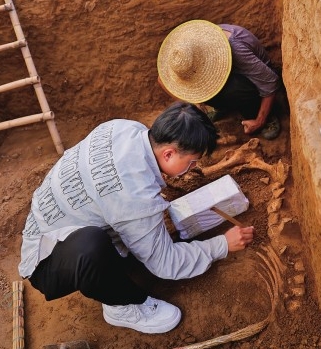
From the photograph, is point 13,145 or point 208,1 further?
point 13,145

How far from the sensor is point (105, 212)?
1955 mm

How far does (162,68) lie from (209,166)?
2.57ft

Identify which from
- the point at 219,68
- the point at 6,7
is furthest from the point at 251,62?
the point at 6,7

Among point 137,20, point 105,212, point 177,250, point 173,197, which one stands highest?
point 137,20

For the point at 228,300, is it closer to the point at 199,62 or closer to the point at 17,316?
the point at 17,316

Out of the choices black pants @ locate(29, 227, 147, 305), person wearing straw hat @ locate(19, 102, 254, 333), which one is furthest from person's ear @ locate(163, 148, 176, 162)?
black pants @ locate(29, 227, 147, 305)

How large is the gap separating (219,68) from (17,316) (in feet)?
6.58

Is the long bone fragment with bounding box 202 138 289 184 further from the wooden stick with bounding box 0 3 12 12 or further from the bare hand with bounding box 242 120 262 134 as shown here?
the wooden stick with bounding box 0 3 12 12

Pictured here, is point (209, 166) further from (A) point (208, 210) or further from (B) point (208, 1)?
(B) point (208, 1)

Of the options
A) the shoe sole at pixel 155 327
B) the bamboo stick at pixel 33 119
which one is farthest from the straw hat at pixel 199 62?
the shoe sole at pixel 155 327

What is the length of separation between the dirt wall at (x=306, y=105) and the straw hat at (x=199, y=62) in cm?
53

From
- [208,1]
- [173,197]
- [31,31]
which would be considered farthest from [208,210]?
[31,31]

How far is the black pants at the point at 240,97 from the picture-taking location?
3029 millimetres

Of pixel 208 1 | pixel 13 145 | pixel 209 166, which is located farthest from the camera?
pixel 13 145
